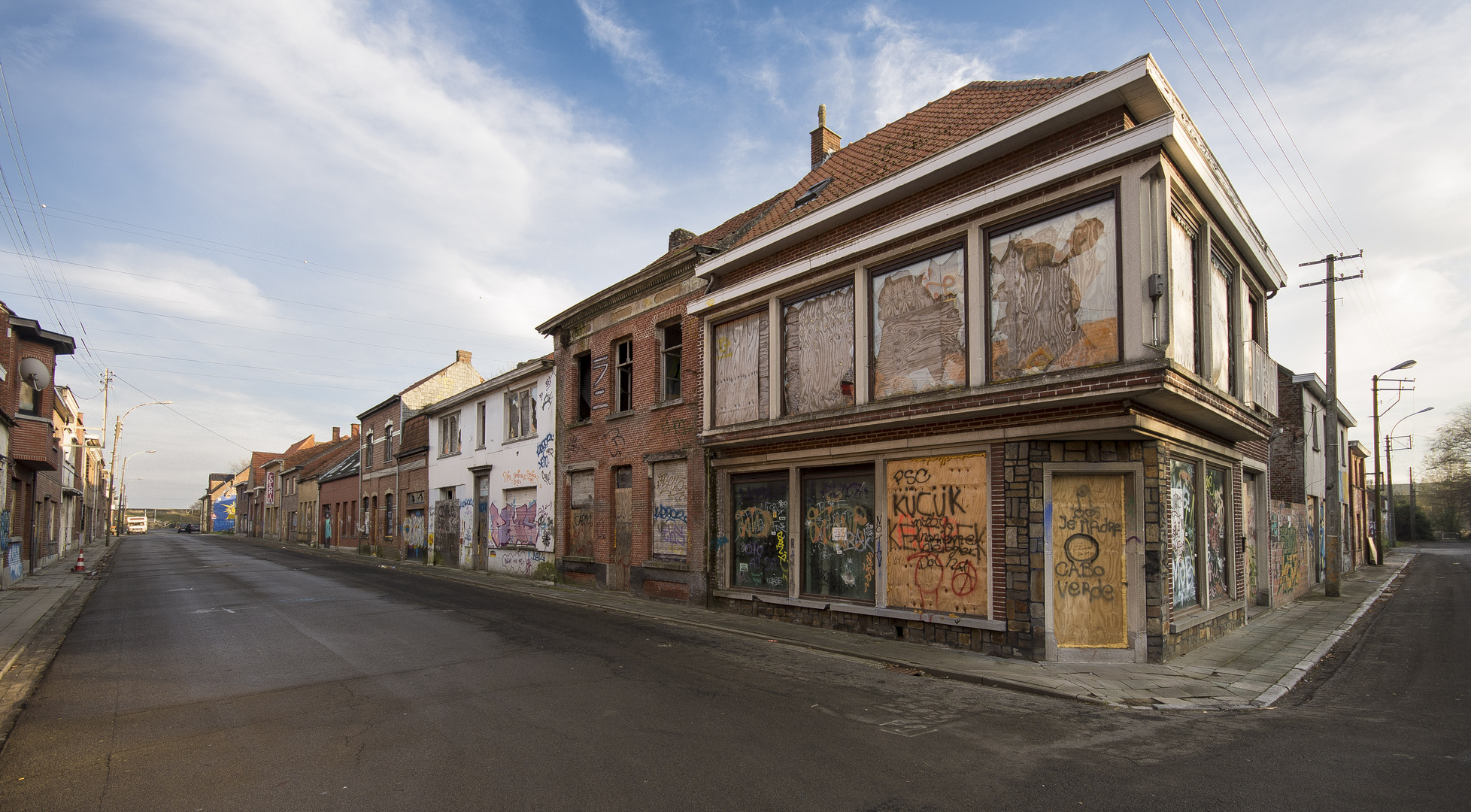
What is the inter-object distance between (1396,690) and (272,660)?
42.0 ft

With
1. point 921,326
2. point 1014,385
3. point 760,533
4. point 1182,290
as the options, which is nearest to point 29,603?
point 760,533

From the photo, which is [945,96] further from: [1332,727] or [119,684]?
[119,684]

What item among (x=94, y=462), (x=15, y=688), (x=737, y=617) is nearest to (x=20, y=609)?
(x=15, y=688)

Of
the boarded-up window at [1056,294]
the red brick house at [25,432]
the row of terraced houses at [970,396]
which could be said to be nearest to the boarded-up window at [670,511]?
the row of terraced houses at [970,396]

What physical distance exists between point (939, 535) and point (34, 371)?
2495 centimetres

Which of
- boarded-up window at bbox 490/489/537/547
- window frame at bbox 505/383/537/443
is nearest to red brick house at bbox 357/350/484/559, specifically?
boarded-up window at bbox 490/489/537/547

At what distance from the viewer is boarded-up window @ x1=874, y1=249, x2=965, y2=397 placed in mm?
10594

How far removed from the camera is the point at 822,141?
1923cm

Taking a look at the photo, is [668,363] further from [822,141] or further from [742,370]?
[822,141]

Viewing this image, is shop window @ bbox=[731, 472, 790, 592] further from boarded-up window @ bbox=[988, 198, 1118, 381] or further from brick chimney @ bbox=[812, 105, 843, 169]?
brick chimney @ bbox=[812, 105, 843, 169]

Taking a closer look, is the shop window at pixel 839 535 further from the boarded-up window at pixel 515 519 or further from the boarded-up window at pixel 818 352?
the boarded-up window at pixel 515 519

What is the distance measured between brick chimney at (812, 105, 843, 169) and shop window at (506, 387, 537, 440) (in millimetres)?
10193

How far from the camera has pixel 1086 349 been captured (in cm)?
905

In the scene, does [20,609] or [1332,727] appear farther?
[20,609]
